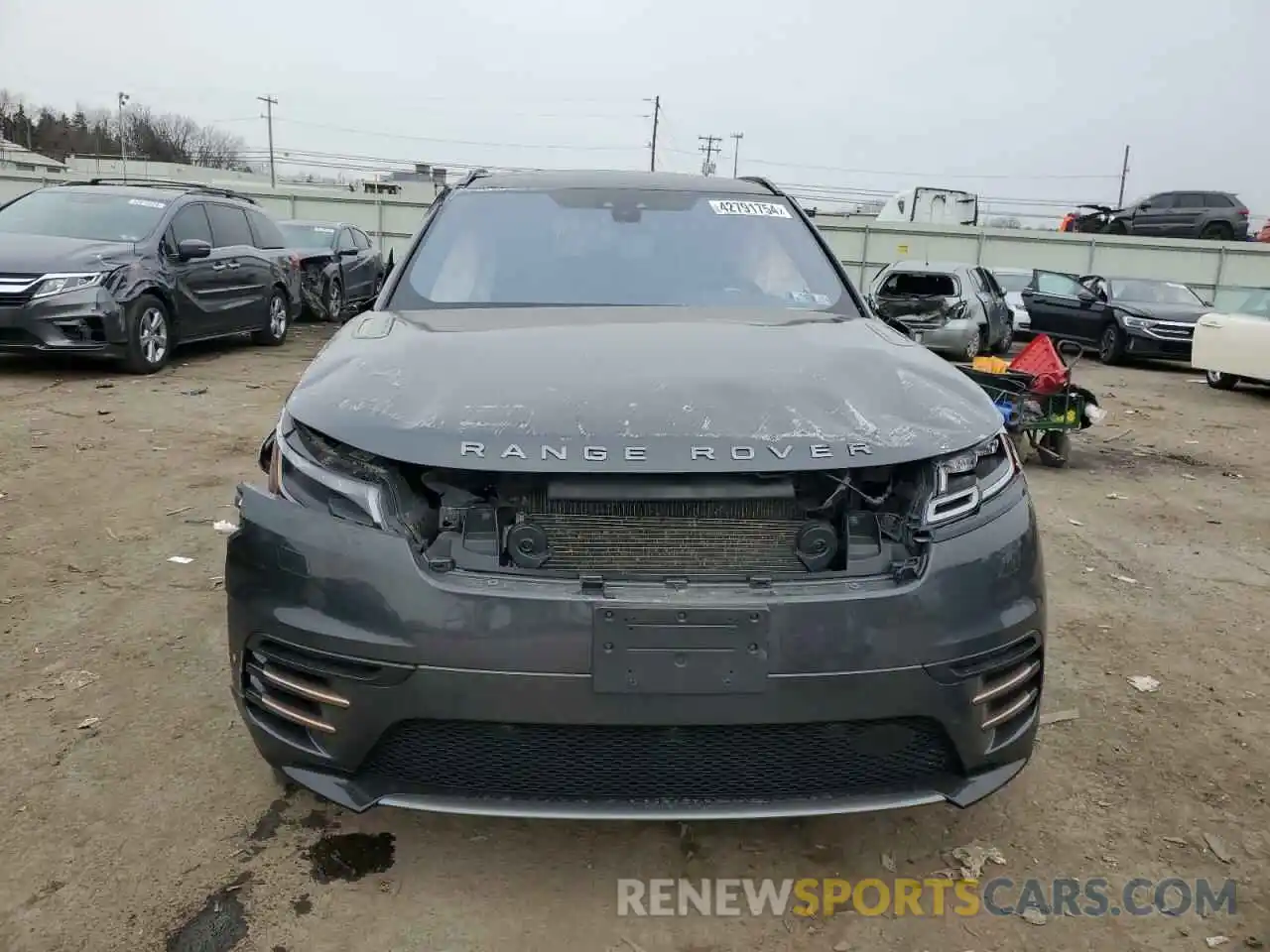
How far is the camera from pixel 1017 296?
1802cm

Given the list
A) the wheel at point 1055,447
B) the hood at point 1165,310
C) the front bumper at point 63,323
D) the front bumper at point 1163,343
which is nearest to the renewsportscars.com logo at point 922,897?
the wheel at point 1055,447

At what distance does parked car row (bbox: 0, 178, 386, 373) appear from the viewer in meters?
7.77

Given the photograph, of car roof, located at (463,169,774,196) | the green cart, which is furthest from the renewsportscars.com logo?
the green cart

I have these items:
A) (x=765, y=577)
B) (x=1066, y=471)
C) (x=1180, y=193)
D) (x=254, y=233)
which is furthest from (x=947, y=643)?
(x=1180, y=193)

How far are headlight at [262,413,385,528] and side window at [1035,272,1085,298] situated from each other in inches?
642

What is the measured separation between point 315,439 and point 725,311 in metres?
1.43

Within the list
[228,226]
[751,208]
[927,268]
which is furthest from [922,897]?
[927,268]

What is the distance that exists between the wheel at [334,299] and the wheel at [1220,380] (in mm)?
11548

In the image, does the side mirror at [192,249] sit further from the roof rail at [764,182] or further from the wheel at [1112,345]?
the wheel at [1112,345]

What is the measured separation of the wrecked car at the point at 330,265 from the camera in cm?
1292

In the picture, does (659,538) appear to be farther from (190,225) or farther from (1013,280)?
(1013,280)

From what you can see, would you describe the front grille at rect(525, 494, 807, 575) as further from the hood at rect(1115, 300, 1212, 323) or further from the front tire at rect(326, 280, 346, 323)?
the hood at rect(1115, 300, 1212, 323)

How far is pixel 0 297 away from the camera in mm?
7676

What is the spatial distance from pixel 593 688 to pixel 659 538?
0.34 m
